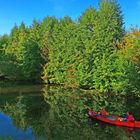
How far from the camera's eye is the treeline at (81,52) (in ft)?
172

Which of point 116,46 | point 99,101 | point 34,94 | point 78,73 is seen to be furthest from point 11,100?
point 116,46

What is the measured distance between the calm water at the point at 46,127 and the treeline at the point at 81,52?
14.1m

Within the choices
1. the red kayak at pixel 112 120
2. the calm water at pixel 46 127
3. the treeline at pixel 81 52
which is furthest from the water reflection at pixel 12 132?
the treeline at pixel 81 52

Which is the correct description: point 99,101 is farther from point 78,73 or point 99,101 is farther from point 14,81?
point 14,81

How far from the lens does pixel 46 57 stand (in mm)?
76250

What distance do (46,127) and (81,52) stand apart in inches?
1274

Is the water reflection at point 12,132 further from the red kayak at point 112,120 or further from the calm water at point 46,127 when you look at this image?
the red kayak at point 112,120

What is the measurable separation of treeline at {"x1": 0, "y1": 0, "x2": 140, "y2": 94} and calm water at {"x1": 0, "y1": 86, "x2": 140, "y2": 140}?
14117 millimetres

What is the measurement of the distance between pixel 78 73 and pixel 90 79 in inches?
123

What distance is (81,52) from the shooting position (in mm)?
64625

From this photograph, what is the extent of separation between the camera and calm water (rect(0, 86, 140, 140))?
99.1 feet

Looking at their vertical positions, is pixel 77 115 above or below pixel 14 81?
below

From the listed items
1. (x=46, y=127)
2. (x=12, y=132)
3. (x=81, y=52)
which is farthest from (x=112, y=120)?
(x=81, y=52)

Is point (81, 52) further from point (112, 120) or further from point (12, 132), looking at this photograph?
point (12, 132)
